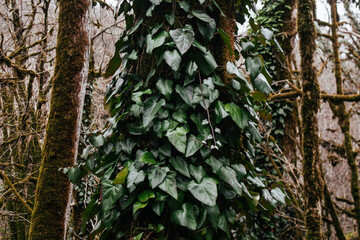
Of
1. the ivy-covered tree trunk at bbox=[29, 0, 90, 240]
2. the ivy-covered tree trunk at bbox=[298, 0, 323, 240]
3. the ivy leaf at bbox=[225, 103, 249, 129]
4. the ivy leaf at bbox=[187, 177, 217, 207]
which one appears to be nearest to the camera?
the ivy leaf at bbox=[187, 177, 217, 207]

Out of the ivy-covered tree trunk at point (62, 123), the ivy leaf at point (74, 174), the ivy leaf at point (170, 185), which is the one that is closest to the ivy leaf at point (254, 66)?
the ivy leaf at point (170, 185)

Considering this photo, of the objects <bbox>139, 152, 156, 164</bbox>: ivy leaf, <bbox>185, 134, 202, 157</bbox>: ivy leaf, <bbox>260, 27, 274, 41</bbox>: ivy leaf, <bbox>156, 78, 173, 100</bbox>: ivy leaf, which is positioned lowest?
<bbox>139, 152, 156, 164</bbox>: ivy leaf

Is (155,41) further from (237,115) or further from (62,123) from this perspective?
(62,123)

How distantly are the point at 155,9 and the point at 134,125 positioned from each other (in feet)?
2.48

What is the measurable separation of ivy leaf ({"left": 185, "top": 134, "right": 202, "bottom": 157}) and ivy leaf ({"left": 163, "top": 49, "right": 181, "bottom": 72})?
1.30ft

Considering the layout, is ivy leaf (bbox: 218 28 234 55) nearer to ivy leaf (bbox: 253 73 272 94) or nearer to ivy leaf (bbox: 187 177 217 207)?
ivy leaf (bbox: 253 73 272 94)

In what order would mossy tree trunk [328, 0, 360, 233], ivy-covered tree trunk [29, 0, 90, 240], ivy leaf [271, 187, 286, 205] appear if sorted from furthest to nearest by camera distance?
mossy tree trunk [328, 0, 360, 233] < ivy-covered tree trunk [29, 0, 90, 240] < ivy leaf [271, 187, 286, 205]

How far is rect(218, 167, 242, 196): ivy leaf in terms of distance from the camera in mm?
1457

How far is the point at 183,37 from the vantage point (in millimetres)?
1509

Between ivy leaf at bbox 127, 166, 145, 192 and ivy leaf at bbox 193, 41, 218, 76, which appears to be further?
ivy leaf at bbox 193, 41, 218, 76

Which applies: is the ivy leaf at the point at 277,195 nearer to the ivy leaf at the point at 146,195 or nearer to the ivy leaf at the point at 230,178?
the ivy leaf at the point at 230,178

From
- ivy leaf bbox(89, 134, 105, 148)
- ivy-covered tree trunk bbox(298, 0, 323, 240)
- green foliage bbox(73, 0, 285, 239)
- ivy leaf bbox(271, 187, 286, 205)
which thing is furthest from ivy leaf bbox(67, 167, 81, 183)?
ivy-covered tree trunk bbox(298, 0, 323, 240)

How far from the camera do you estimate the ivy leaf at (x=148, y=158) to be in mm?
1415

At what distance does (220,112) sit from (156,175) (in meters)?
0.51
